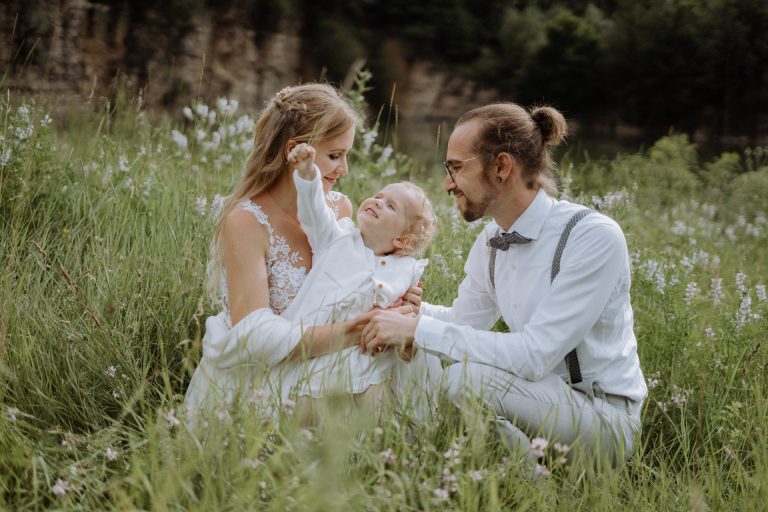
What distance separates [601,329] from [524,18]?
5068 centimetres

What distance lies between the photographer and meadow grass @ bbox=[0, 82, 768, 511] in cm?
204

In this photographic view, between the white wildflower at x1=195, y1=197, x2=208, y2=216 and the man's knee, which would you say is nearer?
the man's knee

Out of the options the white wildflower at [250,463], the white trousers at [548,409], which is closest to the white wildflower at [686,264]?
the white trousers at [548,409]

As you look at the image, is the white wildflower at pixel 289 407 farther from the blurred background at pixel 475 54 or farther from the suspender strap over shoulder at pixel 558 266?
the blurred background at pixel 475 54

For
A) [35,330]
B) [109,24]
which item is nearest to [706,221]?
[35,330]

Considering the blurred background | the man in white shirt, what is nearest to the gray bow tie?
the man in white shirt

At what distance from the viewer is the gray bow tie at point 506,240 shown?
2.92m

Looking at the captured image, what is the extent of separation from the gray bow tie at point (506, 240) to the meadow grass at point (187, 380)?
2.51 ft

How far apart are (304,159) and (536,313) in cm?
95

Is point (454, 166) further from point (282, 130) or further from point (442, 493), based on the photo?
point (442, 493)

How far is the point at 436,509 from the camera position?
6.72 ft

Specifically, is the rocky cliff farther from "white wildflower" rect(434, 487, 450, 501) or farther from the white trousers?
"white wildflower" rect(434, 487, 450, 501)

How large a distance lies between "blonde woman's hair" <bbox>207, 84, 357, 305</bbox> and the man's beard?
1.74 ft

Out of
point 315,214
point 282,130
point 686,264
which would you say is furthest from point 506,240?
point 686,264
